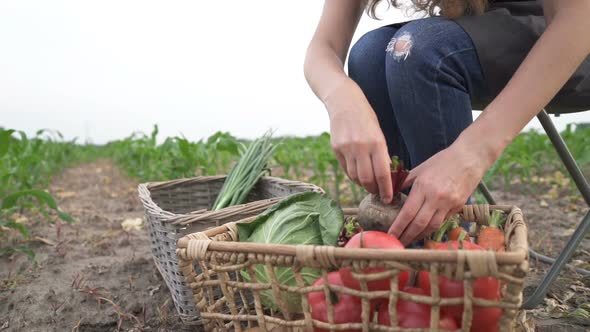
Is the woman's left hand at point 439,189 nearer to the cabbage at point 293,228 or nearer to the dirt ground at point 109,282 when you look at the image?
Result: the cabbage at point 293,228

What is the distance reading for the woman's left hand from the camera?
3.59ft

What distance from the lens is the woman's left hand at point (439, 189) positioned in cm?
109

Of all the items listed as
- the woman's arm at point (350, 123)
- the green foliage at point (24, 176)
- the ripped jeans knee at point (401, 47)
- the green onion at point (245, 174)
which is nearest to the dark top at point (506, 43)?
the ripped jeans knee at point (401, 47)

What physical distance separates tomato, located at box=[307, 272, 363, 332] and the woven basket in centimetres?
58

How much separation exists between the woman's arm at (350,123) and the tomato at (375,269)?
0.48ft

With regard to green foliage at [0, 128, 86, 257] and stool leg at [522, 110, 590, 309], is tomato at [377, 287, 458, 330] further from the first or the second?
green foliage at [0, 128, 86, 257]

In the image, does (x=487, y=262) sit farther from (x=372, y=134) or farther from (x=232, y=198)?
(x=232, y=198)

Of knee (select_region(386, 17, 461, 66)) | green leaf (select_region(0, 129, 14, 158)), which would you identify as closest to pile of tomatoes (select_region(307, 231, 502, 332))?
knee (select_region(386, 17, 461, 66))

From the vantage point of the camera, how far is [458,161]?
43.8 inches

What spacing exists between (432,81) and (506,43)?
0.24 meters

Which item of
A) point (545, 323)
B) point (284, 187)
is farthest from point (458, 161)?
point (284, 187)

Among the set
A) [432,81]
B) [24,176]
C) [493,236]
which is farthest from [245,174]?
[24,176]

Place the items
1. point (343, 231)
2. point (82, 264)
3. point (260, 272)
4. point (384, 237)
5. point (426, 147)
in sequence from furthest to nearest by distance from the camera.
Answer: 1. point (82, 264)
2. point (426, 147)
3. point (343, 231)
4. point (260, 272)
5. point (384, 237)

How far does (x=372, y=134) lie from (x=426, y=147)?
41cm
